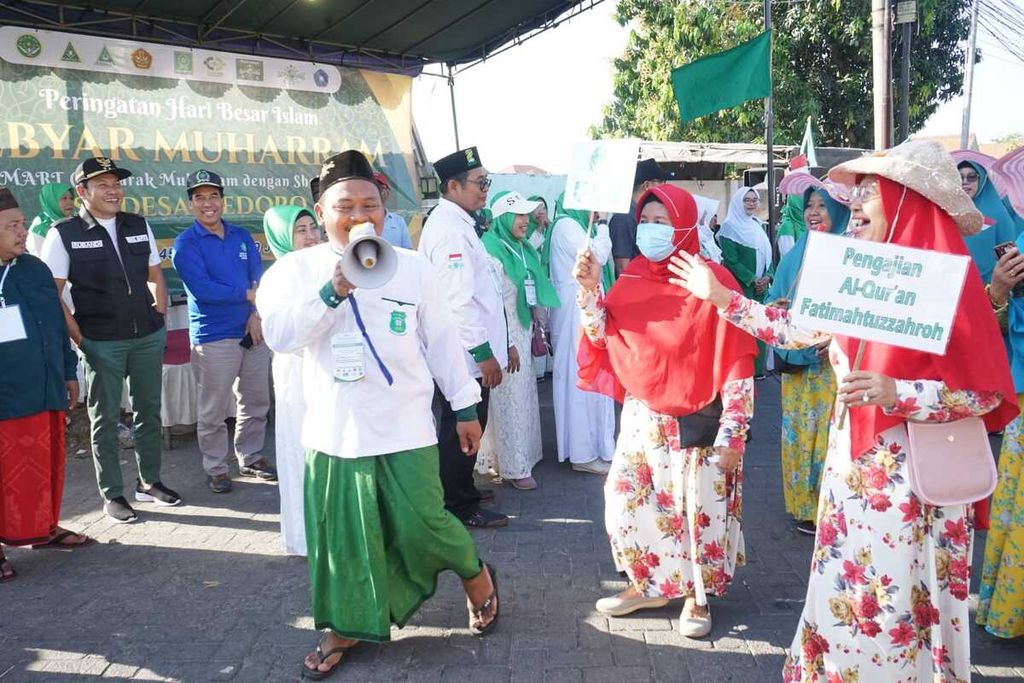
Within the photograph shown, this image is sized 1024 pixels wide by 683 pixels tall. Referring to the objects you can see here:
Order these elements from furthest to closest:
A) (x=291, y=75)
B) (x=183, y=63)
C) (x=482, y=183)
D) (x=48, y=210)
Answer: (x=291, y=75) → (x=183, y=63) → (x=48, y=210) → (x=482, y=183)

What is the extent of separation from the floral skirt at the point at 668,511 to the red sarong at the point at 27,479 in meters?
3.21

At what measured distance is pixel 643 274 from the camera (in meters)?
3.43

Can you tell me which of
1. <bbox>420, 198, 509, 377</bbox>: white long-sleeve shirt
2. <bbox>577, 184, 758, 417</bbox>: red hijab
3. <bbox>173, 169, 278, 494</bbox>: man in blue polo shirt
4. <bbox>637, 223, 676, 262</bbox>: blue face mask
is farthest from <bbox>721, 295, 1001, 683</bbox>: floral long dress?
<bbox>173, 169, 278, 494</bbox>: man in blue polo shirt

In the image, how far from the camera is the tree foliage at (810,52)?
52.6ft

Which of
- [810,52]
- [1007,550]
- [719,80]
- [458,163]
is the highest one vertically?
[810,52]

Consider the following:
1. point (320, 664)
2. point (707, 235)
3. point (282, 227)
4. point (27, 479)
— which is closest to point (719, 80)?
point (707, 235)

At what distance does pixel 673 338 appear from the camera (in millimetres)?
3215

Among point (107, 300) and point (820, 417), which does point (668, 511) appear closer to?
point (820, 417)

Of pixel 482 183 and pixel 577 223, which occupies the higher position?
pixel 482 183

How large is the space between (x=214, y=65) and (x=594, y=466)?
21.2 ft

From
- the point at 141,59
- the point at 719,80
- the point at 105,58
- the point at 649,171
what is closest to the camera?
the point at 649,171

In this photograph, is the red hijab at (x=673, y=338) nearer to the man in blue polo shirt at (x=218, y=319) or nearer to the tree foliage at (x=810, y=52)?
the man in blue polo shirt at (x=218, y=319)

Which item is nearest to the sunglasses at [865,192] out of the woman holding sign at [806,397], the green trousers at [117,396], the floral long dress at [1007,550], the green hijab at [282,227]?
the floral long dress at [1007,550]

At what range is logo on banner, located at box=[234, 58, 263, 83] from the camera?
29.7 feet
